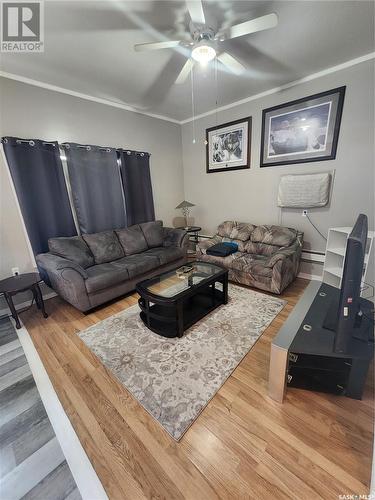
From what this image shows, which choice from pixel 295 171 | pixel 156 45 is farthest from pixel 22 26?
pixel 295 171

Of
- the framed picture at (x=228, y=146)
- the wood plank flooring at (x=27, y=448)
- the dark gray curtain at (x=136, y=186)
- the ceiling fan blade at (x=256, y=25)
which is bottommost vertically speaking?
the wood plank flooring at (x=27, y=448)

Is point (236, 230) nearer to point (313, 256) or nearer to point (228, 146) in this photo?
point (313, 256)

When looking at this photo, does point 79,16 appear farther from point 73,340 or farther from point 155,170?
point 73,340

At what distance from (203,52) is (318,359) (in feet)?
8.00

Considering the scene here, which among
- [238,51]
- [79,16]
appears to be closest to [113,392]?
[79,16]

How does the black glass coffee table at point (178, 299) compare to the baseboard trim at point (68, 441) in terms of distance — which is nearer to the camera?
the baseboard trim at point (68, 441)

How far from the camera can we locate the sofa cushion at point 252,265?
2641 mm

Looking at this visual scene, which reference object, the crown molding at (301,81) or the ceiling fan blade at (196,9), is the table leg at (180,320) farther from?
the crown molding at (301,81)

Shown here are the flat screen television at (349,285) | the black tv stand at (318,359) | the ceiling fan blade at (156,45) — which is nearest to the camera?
the flat screen television at (349,285)

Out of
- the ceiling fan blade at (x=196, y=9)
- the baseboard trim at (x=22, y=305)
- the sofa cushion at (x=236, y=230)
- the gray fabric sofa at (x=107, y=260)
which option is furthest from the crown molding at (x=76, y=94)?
the baseboard trim at (x=22, y=305)

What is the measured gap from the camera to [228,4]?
Result: 61.7 inches

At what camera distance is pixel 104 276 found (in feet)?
8.08

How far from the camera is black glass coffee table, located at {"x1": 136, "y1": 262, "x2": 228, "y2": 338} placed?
1934 millimetres

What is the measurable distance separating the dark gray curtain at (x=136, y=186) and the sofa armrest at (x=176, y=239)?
53 cm
